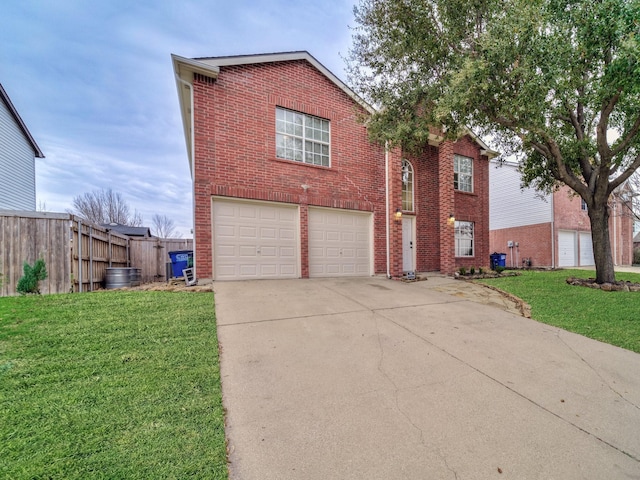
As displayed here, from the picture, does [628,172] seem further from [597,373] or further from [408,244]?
[597,373]

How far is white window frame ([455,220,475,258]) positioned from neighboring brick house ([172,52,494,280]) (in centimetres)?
151

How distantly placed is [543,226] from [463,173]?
9.03 metres

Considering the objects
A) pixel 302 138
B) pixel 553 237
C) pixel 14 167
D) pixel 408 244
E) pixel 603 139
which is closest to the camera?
pixel 603 139

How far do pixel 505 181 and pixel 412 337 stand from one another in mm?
20339

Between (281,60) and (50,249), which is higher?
(281,60)

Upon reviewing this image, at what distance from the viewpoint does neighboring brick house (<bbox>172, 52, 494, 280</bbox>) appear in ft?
24.8

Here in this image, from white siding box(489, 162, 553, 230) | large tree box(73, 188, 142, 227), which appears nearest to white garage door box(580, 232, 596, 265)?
white siding box(489, 162, 553, 230)

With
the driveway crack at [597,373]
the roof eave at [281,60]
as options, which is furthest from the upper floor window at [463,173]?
the driveway crack at [597,373]

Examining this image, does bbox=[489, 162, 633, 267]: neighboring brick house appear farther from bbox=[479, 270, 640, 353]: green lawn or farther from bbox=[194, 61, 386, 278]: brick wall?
bbox=[194, 61, 386, 278]: brick wall

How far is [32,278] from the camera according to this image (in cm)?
589

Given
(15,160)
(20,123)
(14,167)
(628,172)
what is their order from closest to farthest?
(628,172), (14,167), (15,160), (20,123)

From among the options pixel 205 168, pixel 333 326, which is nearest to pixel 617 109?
pixel 333 326

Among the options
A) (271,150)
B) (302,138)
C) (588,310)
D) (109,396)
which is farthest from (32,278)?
(588,310)

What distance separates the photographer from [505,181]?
19.8m
